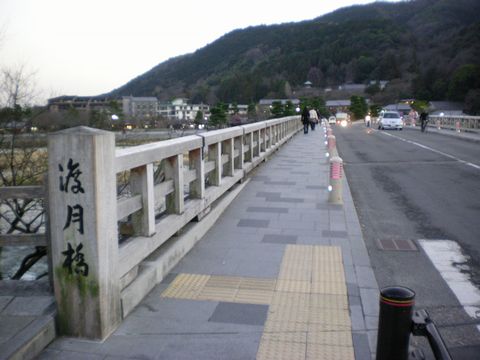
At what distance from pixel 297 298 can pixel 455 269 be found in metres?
2.20

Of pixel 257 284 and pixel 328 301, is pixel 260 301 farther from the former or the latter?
pixel 328 301

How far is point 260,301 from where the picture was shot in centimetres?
462

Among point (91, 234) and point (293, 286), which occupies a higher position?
point (91, 234)

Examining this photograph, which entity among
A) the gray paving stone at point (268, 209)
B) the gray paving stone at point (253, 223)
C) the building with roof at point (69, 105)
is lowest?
the gray paving stone at point (253, 223)

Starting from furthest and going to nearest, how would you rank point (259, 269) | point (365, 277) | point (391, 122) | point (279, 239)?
1. point (391, 122)
2. point (279, 239)
3. point (259, 269)
4. point (365, 277)

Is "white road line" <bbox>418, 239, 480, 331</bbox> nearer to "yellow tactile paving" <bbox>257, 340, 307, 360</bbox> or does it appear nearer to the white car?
"yellow tactile paving" <bbox>257, 340, 307, 360</bbox>

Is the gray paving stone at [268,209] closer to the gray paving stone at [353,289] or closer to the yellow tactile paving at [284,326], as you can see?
the gray paving stone at [353,289]

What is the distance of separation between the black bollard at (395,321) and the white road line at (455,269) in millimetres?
1606

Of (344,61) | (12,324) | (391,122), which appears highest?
(344,61)

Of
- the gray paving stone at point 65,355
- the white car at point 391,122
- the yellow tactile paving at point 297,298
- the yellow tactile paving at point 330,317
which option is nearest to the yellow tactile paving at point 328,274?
the yellow tactile paving at point 297,298

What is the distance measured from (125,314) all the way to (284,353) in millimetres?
1410

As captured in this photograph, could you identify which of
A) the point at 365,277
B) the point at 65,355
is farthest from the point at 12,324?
the point at 365,277

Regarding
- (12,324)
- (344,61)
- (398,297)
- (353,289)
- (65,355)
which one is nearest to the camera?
(398,297)

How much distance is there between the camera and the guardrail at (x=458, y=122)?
33.0 metres
